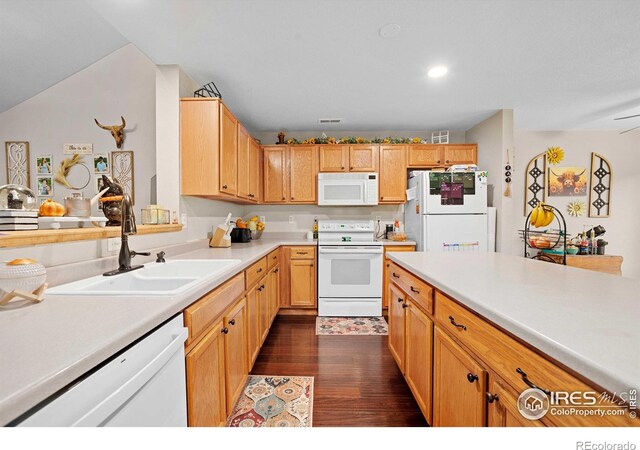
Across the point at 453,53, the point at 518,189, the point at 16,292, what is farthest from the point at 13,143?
the point at 518,189

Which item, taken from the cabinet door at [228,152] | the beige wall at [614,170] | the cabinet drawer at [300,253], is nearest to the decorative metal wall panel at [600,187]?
the beige wall at [614,170]

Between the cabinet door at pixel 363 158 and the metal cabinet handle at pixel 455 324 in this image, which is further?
the cabinet door at pixel 363 158

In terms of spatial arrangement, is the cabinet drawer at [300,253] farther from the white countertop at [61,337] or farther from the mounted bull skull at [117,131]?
the white countertop at [61,337]

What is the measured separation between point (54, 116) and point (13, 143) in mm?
518

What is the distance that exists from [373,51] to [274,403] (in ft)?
8.62

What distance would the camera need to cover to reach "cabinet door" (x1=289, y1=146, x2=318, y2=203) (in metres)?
3.63

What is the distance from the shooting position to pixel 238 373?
1.60 metres

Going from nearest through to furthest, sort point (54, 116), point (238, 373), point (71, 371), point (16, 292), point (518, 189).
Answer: point (71, 371) < point (16, 292) < point (238, 373) < point (54, 116) < point (518, 189)

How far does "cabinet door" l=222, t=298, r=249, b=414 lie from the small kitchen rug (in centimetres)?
14

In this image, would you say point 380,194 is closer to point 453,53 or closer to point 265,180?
point 265,180

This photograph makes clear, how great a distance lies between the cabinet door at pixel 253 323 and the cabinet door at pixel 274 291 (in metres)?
0.51

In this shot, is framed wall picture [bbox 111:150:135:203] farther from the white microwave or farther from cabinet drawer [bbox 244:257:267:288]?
the white microwave

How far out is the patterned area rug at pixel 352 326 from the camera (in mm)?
2756

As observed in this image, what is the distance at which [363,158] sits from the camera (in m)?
3.62
